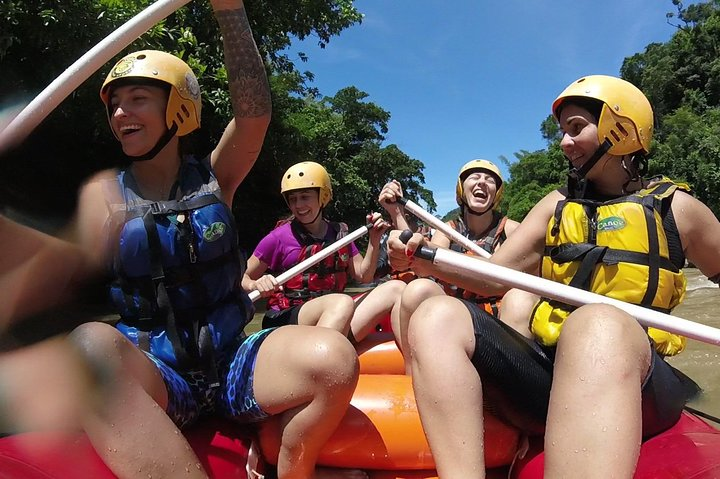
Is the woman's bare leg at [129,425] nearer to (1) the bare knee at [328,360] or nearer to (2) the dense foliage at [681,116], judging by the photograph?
(1) the bare knee at [328,360]

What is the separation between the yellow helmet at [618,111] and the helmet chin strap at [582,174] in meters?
0.02

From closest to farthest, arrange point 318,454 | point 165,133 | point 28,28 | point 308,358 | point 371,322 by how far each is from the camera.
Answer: point 308,358
point 318,454
point 165,133
point 371,322
point 28,28

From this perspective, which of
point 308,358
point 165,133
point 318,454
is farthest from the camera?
point 165,133

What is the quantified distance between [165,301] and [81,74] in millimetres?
742

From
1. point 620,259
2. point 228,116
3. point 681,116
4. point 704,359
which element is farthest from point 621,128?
point 681,116

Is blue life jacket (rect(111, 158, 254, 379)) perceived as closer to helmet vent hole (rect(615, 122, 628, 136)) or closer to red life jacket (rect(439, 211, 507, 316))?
helmet vent hole (rect(615, 122, 628, 136))

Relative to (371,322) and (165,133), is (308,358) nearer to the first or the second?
(165,133)

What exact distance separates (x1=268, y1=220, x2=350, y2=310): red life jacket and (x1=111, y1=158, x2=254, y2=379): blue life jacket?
211cm

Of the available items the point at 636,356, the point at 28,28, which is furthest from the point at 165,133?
the point at 28,28

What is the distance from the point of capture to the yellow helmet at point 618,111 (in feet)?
6.21

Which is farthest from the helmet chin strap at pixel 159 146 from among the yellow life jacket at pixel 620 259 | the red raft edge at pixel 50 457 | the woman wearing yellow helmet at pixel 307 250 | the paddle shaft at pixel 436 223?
the paddle shaft at pixel 436 223

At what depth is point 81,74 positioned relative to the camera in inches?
65.8

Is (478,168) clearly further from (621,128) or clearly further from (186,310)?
(186,310)

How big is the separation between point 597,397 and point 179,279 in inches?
45.6
